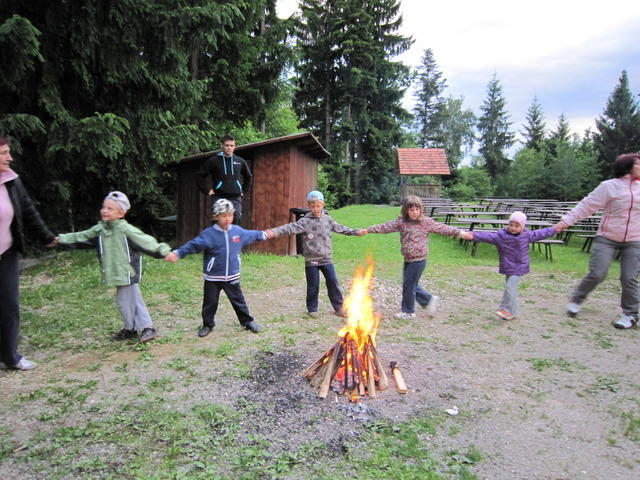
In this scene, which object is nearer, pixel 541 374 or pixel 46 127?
pixel 541 374

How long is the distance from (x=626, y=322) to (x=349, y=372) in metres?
4.40

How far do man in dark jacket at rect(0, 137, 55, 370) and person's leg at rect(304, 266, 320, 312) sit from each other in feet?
10.7

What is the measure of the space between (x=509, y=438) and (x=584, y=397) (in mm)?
1219

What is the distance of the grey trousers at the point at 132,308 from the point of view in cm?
497

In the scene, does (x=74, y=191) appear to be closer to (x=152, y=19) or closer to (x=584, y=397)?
(x=152, y=19)

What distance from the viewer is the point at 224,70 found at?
14680mm

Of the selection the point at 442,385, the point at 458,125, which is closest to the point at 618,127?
the point at 458,125

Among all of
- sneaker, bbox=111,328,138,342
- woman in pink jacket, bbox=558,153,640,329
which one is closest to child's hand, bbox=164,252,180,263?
sneaker, bbox=111,328,138,342

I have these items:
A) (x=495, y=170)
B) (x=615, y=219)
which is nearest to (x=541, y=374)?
(x=615, y=219)

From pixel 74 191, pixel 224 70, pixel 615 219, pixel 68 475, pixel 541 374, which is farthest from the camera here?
pixel 224 70

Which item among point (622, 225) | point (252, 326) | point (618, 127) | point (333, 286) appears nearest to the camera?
point (252, 326)

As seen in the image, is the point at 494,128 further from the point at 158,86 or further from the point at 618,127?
the point at 158,86

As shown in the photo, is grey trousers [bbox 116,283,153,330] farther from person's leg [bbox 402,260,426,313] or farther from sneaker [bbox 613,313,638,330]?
sneaker [bbox 613,313,638,330]

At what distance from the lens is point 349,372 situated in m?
4.01
